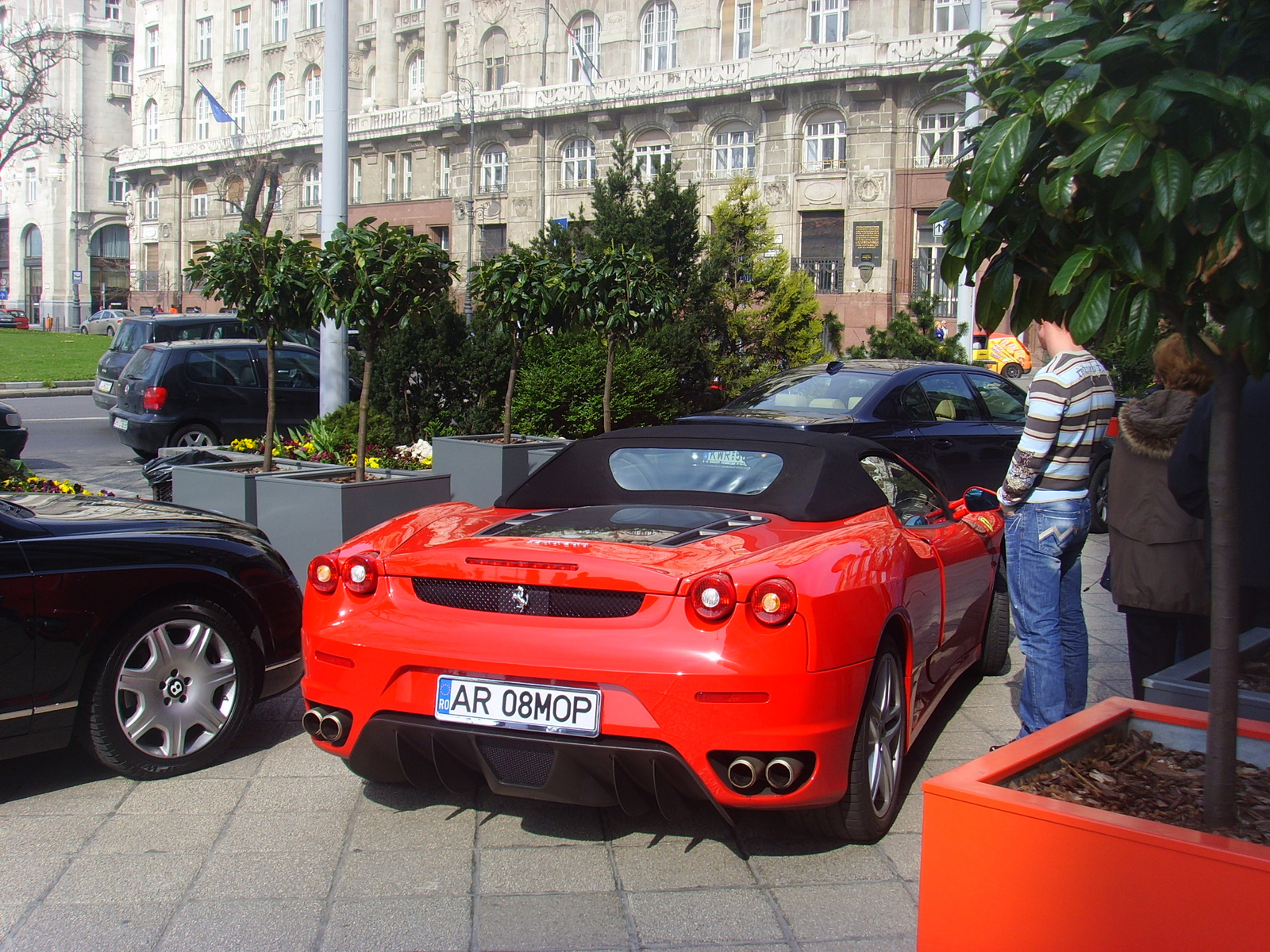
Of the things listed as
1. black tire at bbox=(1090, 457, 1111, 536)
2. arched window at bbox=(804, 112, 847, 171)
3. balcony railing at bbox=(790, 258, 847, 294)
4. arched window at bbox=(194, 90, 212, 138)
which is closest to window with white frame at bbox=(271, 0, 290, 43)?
arched window at bbox=(194, 90, 212, 138)

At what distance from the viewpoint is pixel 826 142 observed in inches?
1753

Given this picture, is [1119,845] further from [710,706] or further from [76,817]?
[76,817]

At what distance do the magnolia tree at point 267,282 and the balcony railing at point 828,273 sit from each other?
3615 cm

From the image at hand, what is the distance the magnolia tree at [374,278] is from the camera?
8664 mm

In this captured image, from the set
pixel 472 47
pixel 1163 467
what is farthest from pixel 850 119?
pixel 1163 467

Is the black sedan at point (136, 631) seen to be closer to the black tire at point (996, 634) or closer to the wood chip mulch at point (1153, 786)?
the wood chip mulch at point (1153, 786)

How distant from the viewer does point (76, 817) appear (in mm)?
4305

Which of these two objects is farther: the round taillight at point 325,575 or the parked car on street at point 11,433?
the parked car on street at point 11,433

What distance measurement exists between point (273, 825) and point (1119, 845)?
291 cm

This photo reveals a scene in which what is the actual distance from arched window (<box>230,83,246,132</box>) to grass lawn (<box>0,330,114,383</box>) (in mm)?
14618

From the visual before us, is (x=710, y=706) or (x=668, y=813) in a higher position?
(x=710, y=706)

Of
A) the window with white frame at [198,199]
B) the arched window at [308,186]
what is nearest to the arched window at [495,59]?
the arched window at [308,186]

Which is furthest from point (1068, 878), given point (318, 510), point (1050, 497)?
point (318, 510)

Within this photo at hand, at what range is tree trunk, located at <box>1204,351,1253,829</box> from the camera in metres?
2.82
